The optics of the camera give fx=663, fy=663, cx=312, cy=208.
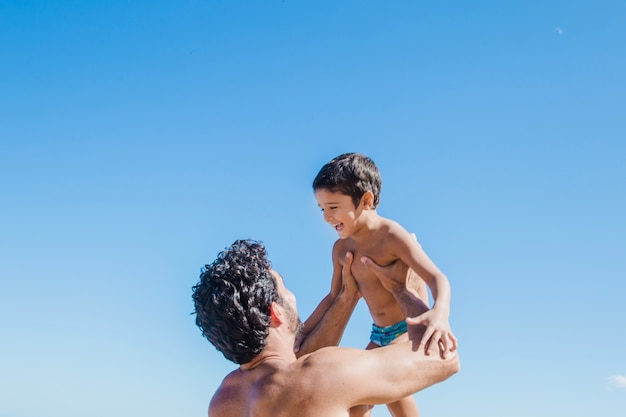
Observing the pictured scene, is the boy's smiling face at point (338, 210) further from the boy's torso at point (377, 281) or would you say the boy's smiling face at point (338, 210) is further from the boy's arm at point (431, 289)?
the boy's arm at point (431, 289)

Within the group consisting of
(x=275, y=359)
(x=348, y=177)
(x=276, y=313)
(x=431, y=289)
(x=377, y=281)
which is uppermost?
(x=348, y=177)

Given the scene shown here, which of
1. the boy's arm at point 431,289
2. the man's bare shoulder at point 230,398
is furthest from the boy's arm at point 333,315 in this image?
the man's bare shoulder at point 230,398

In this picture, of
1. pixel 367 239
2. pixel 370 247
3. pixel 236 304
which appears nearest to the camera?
pixel 236 304

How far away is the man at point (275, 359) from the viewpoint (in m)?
3.99

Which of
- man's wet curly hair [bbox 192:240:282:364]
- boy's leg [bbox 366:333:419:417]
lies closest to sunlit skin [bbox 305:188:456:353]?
boy's leg [bbox 366:333:419:417]

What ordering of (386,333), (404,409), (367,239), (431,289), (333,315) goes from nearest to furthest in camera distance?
(431,289) < (404,409) < (333,315) < (386,333) < (367,239)

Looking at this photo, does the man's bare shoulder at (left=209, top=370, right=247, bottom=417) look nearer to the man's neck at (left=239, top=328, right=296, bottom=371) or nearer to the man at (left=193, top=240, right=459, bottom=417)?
the man at (left=193, top=240, right=459, bottom=417)

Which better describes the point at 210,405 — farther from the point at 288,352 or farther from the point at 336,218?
the point at 336,218

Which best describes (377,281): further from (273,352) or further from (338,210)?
(273,352)

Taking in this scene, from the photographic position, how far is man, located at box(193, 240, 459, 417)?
3.99 metres

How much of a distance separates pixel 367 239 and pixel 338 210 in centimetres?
43

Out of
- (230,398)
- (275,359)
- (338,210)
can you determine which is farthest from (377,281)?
(230,398)

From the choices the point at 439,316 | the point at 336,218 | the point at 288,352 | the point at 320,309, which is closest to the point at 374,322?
→ the point at 320,309

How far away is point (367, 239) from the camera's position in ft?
22.2
